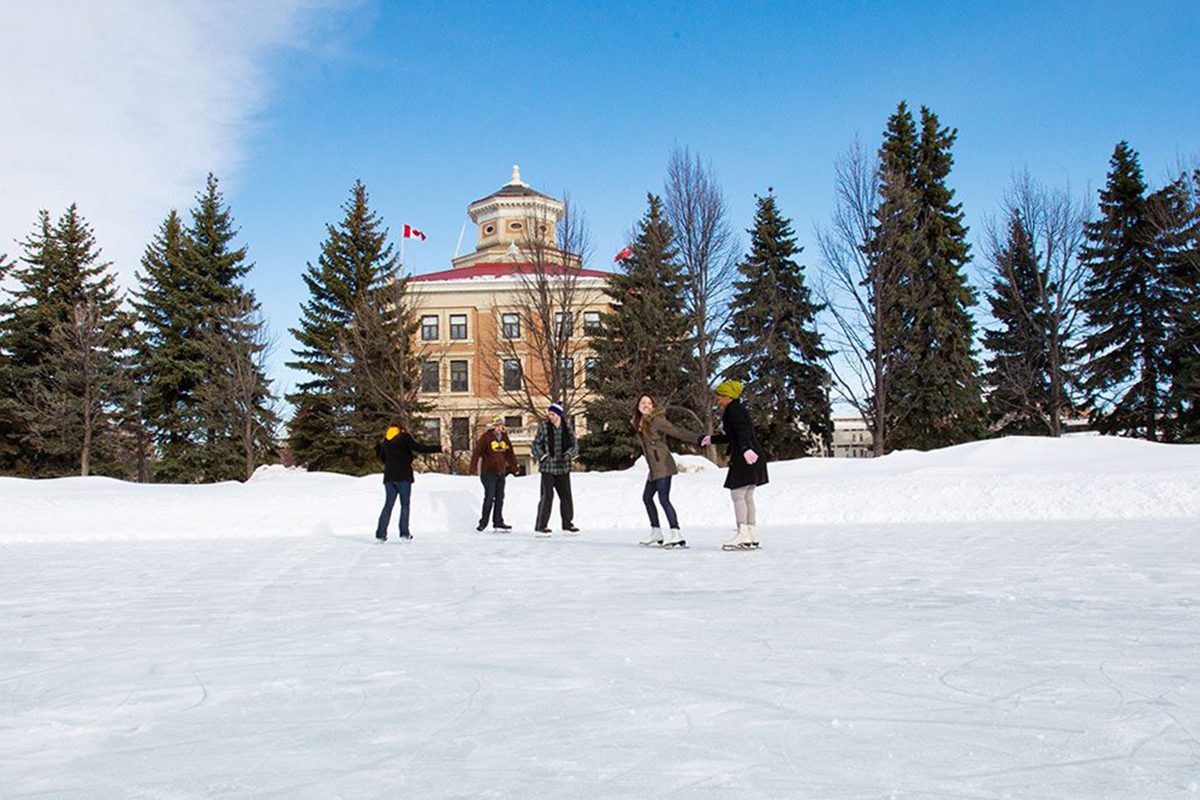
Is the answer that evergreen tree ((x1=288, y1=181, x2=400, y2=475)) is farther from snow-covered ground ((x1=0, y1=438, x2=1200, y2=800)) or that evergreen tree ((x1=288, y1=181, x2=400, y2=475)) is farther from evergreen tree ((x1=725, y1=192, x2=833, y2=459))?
snow-covered ground ((x1=0, y1=438, x2=1200, y2=800))

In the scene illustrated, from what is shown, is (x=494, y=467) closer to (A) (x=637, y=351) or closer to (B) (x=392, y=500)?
(B) (x=392, y=500)

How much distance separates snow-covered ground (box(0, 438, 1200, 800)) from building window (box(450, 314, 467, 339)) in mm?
40986

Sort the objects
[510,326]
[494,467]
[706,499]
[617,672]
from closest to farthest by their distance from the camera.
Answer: [617,672], [494,467], [706,499], [510,326]

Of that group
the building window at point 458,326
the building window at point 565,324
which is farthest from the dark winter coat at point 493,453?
the building window at point 458,326

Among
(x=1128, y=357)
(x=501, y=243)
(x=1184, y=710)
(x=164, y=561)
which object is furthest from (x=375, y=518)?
(x=501, y=243)

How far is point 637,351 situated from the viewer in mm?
34031

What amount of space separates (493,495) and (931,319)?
24.0 metres

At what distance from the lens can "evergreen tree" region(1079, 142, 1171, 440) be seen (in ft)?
104

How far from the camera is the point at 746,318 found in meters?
35.2

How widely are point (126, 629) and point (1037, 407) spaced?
103 feet

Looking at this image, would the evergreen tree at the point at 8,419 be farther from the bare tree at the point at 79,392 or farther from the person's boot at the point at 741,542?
the person's boot at the point at 741,542

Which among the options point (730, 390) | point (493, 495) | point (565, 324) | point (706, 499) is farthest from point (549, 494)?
point (565, 324)

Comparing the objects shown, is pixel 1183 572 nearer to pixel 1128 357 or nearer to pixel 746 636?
pixel 746 636

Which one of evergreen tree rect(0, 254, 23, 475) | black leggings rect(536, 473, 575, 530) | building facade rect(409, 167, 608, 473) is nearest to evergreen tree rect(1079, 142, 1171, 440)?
building facade rect(409, 167, 608, 473)
